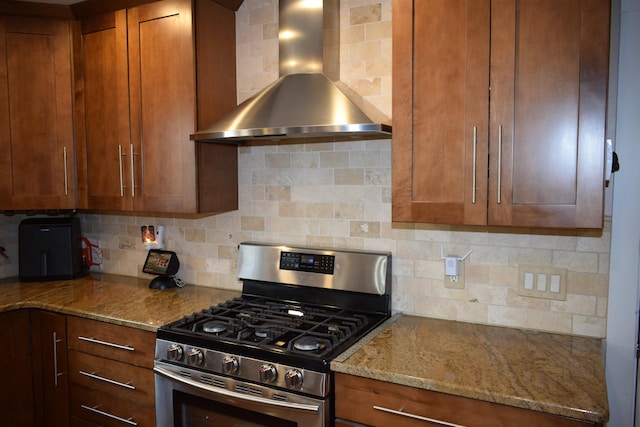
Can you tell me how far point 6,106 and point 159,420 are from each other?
6.26 feet

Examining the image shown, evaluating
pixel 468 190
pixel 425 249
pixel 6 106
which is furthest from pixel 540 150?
pixel 6 106

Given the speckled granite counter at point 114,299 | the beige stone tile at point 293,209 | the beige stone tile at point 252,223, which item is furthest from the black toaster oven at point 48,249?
the beige stone tile at point 293,209

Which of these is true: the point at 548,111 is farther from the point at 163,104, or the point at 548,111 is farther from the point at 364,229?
the point at 163,104

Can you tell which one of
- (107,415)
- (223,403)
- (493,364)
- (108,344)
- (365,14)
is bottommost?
(107,415)

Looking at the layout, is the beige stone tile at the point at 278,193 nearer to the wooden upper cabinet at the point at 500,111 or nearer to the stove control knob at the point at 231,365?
the wooden upper cabinet at the point at 500,111

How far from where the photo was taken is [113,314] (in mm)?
2244

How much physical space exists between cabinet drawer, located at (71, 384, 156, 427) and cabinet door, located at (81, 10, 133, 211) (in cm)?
94

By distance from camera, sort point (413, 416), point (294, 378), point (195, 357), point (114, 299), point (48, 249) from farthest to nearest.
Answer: point (48, 249) → point (114, 299) → point (195, 357) → point (294, 378) → point (413, 416)

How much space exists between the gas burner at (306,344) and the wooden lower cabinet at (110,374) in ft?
2.38

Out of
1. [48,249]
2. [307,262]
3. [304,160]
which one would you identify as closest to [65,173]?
[48,249]

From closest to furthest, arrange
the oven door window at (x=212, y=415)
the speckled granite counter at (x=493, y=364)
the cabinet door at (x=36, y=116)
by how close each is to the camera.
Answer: the speckled granite counter at (x=493, y=364) → the oven door window at (x=212, y=415) → the cabinet door at (x=36, y=116)

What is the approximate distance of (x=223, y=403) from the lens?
6.14ft

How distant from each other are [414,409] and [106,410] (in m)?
1.55

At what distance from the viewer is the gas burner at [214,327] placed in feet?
6.35
